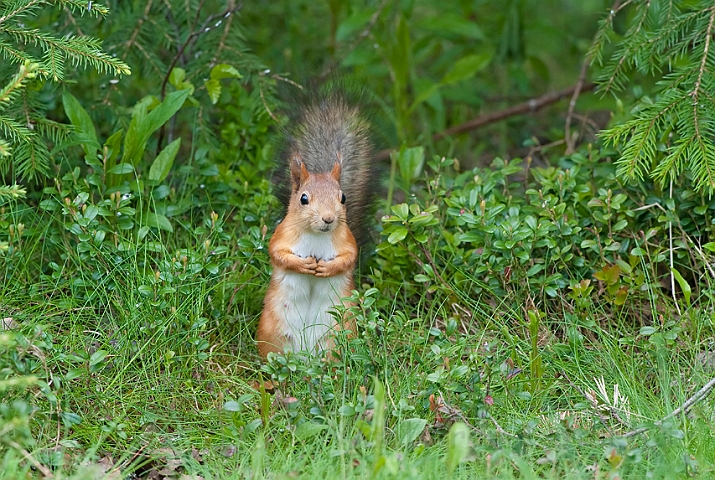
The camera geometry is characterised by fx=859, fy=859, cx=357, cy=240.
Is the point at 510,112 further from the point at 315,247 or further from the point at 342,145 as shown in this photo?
the point at 315,247

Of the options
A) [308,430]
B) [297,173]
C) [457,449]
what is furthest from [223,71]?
[457,449]

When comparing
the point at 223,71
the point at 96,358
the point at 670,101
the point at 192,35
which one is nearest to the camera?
the point at 96,358

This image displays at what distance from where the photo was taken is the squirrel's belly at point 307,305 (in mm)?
2855

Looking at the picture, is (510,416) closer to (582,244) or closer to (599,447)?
(599,447)

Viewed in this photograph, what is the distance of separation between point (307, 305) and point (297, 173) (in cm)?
45

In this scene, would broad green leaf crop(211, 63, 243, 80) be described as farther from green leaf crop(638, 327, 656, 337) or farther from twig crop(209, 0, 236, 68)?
green leaf crop(638, 327, 656, 337)

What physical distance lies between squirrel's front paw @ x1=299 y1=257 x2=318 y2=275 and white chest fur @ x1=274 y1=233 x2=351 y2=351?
0.11 feet

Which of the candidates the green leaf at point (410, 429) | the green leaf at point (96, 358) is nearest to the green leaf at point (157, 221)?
the green leaf at point (96, 358)

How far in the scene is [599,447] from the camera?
7.72ft

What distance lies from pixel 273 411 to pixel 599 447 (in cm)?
95

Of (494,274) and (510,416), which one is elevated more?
(494,274)

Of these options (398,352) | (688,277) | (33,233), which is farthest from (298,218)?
(688,277)

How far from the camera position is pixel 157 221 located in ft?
10.5

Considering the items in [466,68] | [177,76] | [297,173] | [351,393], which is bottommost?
[351,393]
